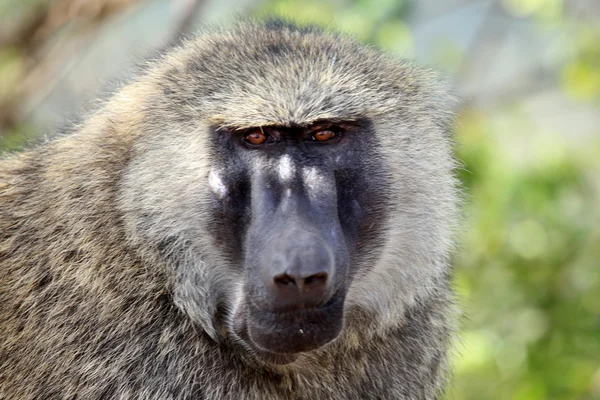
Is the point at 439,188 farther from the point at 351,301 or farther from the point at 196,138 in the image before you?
the point at 196,138

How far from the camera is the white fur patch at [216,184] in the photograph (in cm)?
251

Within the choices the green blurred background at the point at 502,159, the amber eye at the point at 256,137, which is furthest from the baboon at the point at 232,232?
the green blurred background at the point at 502,159

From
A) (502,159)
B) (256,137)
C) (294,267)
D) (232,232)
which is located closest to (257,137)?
(256,137)

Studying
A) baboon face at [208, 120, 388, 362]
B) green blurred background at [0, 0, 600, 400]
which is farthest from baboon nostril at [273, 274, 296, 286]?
green blurred background at [0, 0, 600, 400]

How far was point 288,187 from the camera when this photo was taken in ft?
7.81

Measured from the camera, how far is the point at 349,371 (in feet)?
8.91

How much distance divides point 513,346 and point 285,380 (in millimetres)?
3610

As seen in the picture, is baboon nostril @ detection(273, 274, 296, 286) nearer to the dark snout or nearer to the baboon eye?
the dark snout

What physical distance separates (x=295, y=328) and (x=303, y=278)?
0.18 metres

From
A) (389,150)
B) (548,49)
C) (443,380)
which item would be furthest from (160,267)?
(548,49)

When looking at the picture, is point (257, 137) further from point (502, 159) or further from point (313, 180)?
point (502, 159)

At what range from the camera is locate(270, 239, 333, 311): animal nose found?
2.20 metres

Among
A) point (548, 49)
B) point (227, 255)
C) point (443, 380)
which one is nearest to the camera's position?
point (227, 255)

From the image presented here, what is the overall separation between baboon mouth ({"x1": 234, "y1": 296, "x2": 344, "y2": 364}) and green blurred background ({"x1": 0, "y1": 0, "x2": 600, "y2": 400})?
2319mm
